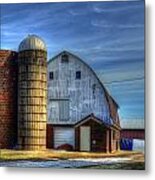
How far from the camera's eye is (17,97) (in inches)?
82.8

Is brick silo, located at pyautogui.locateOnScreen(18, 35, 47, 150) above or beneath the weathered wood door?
above

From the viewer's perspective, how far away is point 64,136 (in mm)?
2051

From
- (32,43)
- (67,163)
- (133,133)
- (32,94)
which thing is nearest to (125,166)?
(133,133)

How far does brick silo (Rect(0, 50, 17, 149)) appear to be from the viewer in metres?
2.10

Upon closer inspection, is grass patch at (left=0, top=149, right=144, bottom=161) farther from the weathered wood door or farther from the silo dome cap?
the silo dome cap

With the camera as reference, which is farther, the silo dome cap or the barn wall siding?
the silo dome cap

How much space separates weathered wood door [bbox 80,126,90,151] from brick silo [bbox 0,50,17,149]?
289 mm

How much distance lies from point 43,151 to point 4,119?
218 mm

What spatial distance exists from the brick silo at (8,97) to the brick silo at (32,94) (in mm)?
26

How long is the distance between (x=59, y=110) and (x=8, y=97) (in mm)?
231

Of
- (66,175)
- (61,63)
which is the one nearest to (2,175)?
(66,175)

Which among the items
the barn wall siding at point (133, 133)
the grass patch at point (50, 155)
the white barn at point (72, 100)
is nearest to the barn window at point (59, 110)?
the white barn at point (72, 100)

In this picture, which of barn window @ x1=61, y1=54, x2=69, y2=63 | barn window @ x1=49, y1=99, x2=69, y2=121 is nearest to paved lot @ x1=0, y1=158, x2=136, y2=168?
barn window @ x1=49, y1=99, x2=69, y2=121

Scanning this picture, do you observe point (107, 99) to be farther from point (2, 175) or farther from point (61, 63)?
point (2, 175)
